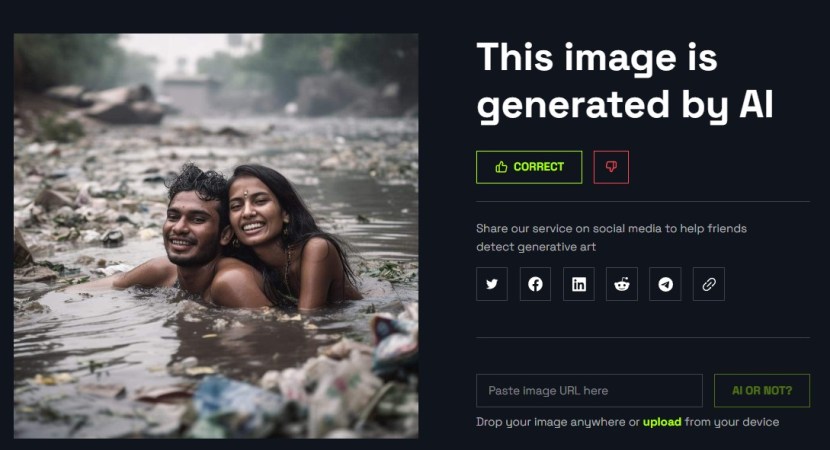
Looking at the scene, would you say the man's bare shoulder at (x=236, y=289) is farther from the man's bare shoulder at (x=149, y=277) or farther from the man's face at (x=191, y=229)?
the man's bare shoulder at (x=149, y=277)

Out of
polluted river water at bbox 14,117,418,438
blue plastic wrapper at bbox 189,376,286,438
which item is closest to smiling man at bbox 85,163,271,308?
polluted river water at bbox 14,117,418,438

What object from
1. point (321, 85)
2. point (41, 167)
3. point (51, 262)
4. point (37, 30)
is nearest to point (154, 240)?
point (51, 262)

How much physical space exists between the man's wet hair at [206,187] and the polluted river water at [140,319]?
48 centimetres

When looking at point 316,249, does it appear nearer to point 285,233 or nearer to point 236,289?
point 285,233

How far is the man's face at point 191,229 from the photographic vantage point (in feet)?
14.9

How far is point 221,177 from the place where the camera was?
4707mm

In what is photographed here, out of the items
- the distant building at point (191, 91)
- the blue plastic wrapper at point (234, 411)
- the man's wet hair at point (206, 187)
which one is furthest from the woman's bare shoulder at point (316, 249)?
the distant building at point (191, 91)

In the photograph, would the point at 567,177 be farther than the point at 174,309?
No

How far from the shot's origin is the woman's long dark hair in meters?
4.50

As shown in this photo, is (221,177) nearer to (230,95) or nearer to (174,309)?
(174,309)

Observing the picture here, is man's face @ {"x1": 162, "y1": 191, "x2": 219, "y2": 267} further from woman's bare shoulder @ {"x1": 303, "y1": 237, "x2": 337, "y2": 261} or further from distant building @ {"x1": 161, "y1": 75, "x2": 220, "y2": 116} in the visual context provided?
distant building @ {"x1": 161, "y1": 75, "x2": 220, "y2": 116}

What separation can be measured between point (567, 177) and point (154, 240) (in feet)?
14.6

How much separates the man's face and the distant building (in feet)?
211

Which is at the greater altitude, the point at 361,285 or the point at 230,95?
the point at 230,95
